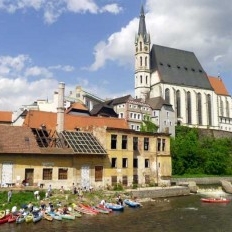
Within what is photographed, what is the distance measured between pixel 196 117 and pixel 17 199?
103184mm

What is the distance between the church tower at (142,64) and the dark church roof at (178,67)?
357cm

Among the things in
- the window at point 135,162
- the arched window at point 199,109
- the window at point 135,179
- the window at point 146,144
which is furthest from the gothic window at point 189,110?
the window at point 135,179

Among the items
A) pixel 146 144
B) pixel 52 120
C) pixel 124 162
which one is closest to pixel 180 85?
pixel 52 120

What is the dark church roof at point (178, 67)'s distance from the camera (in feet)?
440

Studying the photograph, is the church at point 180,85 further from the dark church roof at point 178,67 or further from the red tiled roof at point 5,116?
the red tiled roof at point 5,116

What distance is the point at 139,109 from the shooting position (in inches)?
4124

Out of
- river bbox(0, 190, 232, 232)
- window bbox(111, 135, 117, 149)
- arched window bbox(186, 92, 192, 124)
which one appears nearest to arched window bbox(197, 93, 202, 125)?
arched window bbox(186, 92, 192, 124)

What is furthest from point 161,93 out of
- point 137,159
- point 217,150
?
point 137,159

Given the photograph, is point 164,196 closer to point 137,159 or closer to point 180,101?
point 137,159

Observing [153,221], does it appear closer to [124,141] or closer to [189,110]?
[124,141]

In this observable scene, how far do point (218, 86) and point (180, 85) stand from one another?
24.6 m

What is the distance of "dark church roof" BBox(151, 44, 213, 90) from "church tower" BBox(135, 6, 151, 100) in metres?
3.57

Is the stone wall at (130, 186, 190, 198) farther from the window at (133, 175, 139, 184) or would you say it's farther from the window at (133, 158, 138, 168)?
the window at (133, 158, 138, 168)

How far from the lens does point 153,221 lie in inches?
1407
